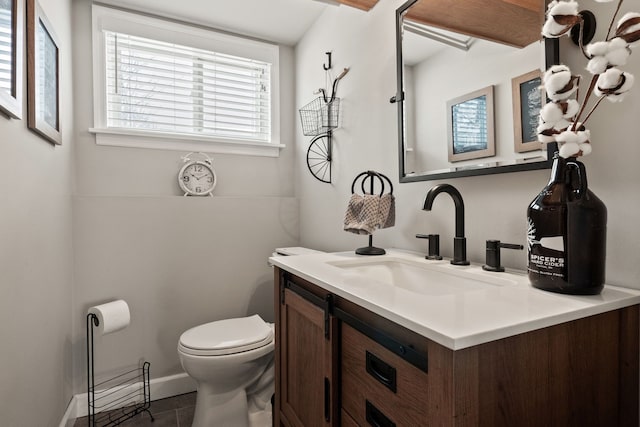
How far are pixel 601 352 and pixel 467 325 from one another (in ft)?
1.27

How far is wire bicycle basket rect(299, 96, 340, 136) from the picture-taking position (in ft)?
6.72

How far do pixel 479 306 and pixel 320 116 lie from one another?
1.67 metres

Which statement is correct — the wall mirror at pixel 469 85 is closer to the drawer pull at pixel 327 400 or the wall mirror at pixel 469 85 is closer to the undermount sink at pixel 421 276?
the undermount sink at pixel 421 276

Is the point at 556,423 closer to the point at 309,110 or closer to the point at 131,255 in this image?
the point at 309,110

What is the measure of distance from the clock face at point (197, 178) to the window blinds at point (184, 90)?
0.24m

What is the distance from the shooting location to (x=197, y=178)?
2301 millimetres

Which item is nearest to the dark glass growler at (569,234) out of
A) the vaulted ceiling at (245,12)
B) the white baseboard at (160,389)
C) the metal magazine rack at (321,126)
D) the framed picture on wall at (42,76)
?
the metal magazine rack at (321,126)

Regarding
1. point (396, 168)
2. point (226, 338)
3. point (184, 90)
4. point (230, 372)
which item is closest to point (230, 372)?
point (230, 372)

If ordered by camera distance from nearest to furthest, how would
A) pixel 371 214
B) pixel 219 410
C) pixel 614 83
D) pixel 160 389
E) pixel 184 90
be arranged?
1. pixel 614 83
2. pixel 371 214
3. pixel 219 410
4. pixel 160 389
5. pixel 184 90

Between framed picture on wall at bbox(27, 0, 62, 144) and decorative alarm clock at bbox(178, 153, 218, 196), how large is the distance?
2.33ft

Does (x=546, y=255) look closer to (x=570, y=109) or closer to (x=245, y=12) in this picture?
(x=570, y=109)

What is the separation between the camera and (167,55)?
230cm

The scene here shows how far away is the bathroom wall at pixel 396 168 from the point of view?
0.81 m

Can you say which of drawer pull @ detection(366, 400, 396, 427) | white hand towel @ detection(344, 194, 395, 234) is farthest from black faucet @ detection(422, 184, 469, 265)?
drawer pull @ detection(366, 400, 396, 427)
